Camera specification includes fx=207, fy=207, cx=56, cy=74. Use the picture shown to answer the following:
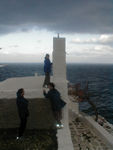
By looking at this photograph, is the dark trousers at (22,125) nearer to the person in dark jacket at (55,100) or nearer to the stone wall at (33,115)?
the stone wall at (33,115)

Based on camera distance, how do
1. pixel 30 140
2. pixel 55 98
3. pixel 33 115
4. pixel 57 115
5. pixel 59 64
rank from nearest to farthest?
pixel 30 140
pixel 55 98
pixel 57 115
pixel 33 115
pixel 59 64

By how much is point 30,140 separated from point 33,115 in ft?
3.95

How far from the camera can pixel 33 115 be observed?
8219 millimetres

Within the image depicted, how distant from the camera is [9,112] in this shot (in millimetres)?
8109

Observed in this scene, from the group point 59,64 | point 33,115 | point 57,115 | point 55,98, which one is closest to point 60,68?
point 59,64

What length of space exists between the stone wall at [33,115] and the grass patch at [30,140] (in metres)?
Answer: 0.27

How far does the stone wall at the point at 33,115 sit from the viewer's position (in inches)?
320

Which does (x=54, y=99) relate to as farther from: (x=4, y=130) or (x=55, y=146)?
(x=4, y=130)

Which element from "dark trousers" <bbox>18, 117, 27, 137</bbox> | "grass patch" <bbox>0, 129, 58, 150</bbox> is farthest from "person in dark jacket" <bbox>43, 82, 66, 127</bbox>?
"dark trousers" <bbox>18, 117, 27, 137</bbox>

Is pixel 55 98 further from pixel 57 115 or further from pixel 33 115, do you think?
pixel 33 115

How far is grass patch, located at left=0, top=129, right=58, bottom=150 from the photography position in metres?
6.79

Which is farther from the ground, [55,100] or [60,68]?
[60,68]

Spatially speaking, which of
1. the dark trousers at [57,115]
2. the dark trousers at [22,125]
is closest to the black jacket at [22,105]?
the dark trousers at [22,125]

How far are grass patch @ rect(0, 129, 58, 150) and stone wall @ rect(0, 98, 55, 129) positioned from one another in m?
0.27
